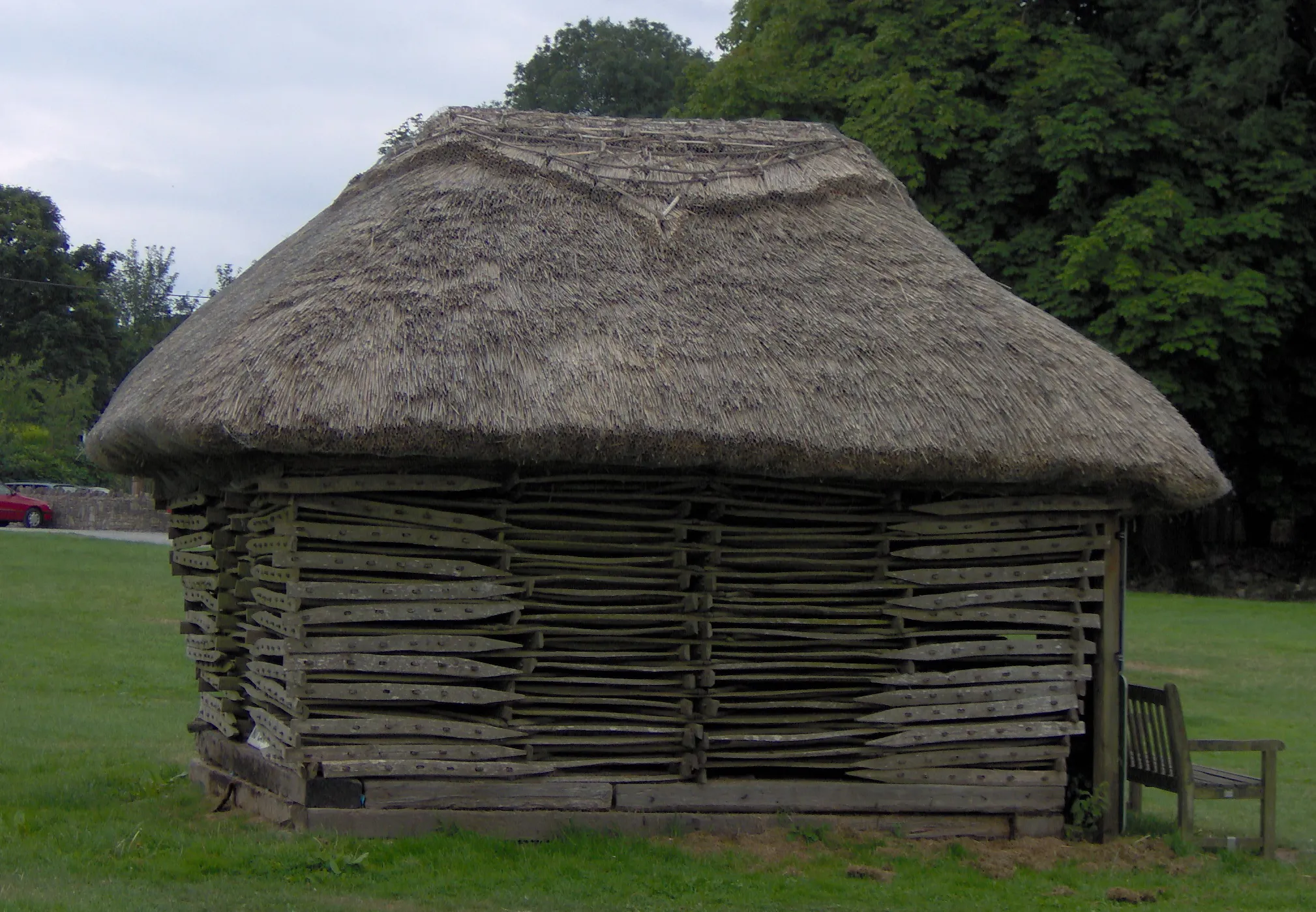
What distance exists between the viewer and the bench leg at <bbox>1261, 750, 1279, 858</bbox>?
9.32 meters

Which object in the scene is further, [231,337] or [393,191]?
[393,191]

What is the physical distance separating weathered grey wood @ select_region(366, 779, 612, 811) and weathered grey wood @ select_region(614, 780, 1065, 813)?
7.8 inches

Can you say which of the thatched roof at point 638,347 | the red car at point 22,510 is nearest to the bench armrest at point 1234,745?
the thatched roof at point 638,347

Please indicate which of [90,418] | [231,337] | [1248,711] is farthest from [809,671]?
[90,418]

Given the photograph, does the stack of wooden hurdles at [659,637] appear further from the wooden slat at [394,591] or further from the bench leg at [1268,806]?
the bench leg at [1268,806]

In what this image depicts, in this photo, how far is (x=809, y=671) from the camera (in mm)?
9172

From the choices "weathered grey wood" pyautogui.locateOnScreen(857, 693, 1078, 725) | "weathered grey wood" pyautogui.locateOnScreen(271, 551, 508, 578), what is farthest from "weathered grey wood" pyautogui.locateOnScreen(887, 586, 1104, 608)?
"weathered grey wood" pyautogui.locateOnScreen(271, 551, 508, 578)

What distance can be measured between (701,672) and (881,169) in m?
4.54

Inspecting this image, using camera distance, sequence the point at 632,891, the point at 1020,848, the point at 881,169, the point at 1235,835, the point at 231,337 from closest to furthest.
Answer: the point at 632,891, the point at 231,337, the point at 1020,848, the point at 1235,835, the point at 881,169

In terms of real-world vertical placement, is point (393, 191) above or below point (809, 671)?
above

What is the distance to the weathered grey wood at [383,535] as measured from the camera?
8227 millimetres

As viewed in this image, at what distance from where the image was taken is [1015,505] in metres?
9.05

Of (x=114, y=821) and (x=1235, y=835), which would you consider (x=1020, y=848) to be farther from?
(x=114, y=821)

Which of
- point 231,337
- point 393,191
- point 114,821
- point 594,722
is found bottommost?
point 114,821
